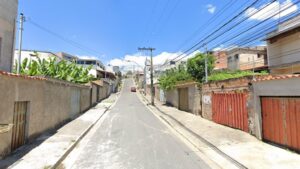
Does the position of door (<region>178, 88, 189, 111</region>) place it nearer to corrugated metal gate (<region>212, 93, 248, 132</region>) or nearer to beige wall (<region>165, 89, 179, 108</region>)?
beige wall (<region>165, 89, 179, 108</region>)

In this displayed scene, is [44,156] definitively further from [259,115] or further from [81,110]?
[81,110]

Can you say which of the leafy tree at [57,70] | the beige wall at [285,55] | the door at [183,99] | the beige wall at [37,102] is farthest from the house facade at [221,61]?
the beige wall at [37,102]

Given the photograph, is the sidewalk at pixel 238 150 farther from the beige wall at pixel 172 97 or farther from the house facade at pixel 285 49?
the beige wall at pixel 172 97

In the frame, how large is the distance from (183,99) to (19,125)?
17810 mm

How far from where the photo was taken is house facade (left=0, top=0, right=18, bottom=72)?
11407 millimetres

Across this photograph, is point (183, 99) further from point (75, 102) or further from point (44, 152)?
point (44, 152)

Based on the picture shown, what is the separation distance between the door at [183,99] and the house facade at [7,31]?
15515mm

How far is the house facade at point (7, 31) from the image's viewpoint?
37.4ft

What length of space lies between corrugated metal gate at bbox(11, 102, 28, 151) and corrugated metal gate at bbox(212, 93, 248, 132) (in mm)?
10151

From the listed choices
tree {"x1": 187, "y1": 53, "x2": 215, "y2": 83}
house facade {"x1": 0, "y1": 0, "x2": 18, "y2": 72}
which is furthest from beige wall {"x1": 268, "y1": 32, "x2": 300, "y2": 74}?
house facade {"x1": 0, "y1": 0, "x2": 18, "y2": 72}

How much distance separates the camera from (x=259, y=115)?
406 inches

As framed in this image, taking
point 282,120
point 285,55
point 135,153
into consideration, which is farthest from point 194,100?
point 135,153

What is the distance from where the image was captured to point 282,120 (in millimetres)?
8883

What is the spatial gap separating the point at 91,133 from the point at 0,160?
5.88m
